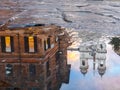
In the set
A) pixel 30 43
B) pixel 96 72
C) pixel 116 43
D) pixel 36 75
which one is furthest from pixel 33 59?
pixel 116 43

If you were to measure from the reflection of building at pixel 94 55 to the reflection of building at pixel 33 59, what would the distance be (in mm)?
464

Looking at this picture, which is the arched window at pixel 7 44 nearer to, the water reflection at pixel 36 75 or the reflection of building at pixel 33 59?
the reflection of building at pixel 33 59

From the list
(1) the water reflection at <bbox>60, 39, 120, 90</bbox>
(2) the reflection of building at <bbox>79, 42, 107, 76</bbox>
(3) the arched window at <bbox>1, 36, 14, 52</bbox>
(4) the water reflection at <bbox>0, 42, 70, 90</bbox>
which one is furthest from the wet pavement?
(3) the arched window at <bbox>1, 36, 14, 52</bbox>

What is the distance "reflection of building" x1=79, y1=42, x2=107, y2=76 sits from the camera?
364 inches

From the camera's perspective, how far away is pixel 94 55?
10.4m

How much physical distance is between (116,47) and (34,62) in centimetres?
271

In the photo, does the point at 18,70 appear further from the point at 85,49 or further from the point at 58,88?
the point at 85,49

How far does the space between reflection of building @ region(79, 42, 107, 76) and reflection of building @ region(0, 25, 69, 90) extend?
464mm

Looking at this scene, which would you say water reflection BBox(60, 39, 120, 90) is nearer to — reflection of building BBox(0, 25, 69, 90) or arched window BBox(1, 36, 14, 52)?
reflection of building BBox(0, 25, 69, 90)

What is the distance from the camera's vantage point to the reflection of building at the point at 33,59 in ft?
27.5

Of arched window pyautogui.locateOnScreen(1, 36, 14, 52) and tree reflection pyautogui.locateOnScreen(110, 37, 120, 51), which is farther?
arched window pyautogui.locateOnScreen(1, 36, 14, 52)

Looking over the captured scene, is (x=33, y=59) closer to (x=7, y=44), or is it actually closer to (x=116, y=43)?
(x=7, y=44)

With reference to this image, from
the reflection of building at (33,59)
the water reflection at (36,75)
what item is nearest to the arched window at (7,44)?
the reflection of building at (33,59)

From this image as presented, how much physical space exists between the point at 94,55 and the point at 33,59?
1.62 m
